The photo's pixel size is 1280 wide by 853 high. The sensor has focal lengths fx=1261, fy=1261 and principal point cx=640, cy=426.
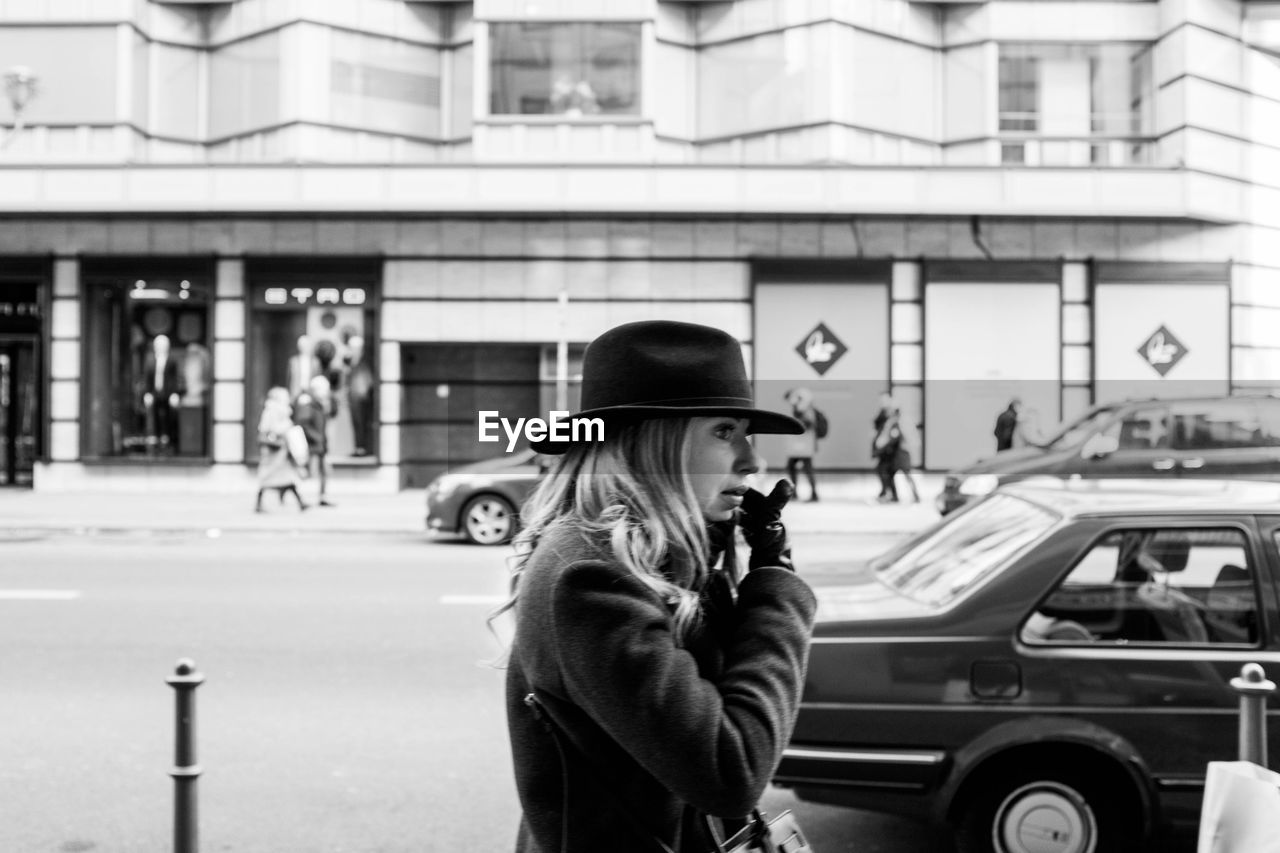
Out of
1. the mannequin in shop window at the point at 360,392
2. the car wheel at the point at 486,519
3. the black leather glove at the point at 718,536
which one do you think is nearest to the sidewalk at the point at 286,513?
the mannequin in shop window at the point at 360,392

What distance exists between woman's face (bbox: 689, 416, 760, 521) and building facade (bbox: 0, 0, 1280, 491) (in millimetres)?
18271

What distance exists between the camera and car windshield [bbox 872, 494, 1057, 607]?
4.29 m

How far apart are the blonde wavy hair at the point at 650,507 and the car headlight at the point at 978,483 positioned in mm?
12665

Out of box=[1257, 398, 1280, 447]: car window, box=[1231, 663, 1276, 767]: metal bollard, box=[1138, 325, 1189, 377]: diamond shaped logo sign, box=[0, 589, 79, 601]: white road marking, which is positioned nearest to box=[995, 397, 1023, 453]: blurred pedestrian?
box=[1257, 398, 1280, 447]: car window

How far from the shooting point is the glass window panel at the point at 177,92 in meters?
21.4

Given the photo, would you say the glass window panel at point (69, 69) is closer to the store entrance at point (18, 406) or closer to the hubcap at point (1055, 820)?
the store entrance at point (18, 406)

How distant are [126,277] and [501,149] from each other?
662 cm

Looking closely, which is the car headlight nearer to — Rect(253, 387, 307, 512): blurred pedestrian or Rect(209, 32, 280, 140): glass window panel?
Rect(253, 387, 307, 512): blurred pedestrian

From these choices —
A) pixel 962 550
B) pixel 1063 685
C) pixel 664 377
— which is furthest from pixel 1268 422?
pixel 664 377

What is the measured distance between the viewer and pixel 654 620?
5.64ft

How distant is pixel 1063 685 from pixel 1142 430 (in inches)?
401

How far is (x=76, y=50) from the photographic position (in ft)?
67.8

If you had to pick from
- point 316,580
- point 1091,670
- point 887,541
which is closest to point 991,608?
point 1091,670

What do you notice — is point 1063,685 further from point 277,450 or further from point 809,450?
point 809,450
